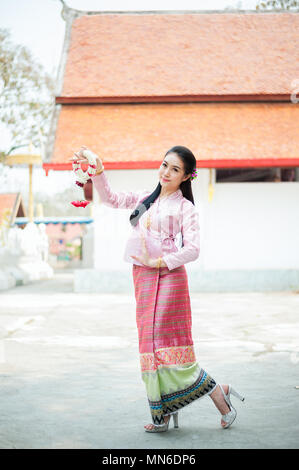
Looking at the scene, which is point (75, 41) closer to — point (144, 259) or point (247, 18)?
point (247, 18)

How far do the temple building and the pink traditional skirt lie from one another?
338 inches

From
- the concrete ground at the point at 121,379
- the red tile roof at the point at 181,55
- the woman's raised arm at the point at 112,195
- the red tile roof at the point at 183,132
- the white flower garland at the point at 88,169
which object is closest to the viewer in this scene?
the concrete ground at the point at 121,379

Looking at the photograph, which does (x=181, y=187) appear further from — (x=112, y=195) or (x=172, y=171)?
(x=112, y=195)

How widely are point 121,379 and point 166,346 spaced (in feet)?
5.18

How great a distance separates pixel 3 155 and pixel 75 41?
12.4 m

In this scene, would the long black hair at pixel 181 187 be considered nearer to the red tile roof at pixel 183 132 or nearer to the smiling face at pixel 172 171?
the smiling face at pixel 172 171

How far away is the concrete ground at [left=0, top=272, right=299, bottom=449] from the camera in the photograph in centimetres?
342

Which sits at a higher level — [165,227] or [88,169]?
[88,169]

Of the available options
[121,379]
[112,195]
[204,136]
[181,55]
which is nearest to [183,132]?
[204,136]

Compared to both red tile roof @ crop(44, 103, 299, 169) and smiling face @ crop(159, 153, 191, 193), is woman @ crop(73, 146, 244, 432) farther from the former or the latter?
red tile roof @ crop(44, 103, 299, 169)

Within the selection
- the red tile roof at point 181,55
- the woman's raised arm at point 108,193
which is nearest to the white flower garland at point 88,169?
the woman's raised arm at point 108,193

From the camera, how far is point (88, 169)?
3.57 m

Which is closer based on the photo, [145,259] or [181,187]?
[145,259]

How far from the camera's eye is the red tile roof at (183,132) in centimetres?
1239
